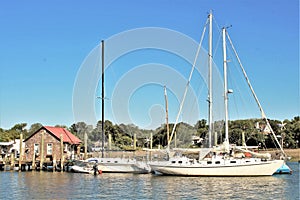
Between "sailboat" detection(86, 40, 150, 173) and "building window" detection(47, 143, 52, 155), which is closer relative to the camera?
"sailboat" detection(86, 40, 150, 173)

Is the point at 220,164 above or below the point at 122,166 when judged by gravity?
above

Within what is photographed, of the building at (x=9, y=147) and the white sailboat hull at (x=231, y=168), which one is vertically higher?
the building at (x=9, y=147)

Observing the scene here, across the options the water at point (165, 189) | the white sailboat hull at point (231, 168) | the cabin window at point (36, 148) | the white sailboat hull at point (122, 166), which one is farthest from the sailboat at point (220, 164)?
the cabin window at point (36, 148)

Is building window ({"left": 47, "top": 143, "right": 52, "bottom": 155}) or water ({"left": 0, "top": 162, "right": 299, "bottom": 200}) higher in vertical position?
building window ({"left": 47, "top": 143, "right": 52, "bottom": 155})

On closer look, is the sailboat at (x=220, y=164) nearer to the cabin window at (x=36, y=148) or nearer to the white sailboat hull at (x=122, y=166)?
the white sailboat hull at (x=122, y=166)

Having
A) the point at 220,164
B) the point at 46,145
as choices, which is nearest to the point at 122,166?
the point at 220,164

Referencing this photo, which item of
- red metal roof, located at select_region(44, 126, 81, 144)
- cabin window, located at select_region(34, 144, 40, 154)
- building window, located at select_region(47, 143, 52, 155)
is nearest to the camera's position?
building window, located at select_region(47, 143, 52, 155)

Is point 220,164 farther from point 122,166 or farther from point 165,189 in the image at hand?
point 122,166

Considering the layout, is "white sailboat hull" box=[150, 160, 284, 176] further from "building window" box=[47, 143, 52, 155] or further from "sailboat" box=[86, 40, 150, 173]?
"building window" box=[47, 143, 52, 155]

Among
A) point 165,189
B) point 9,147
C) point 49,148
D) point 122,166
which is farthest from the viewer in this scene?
point 9,147

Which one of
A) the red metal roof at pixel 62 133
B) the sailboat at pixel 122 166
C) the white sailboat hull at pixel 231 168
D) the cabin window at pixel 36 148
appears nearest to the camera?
the white sailboat hull at pixel 231 168

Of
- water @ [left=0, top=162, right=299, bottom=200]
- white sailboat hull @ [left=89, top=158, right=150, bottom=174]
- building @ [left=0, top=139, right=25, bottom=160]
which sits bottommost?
water @ [left=0, top=162, right=299, bottom=200]

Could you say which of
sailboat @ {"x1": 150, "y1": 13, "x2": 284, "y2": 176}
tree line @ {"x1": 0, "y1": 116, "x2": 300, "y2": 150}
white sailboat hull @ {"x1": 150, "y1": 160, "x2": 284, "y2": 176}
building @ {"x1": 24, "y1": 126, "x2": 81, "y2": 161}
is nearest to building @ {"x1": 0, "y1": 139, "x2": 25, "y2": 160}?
tree line @ {"x1": 0, "y1": 116, "x2": 300, "y2": 150}

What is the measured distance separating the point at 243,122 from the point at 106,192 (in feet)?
331
